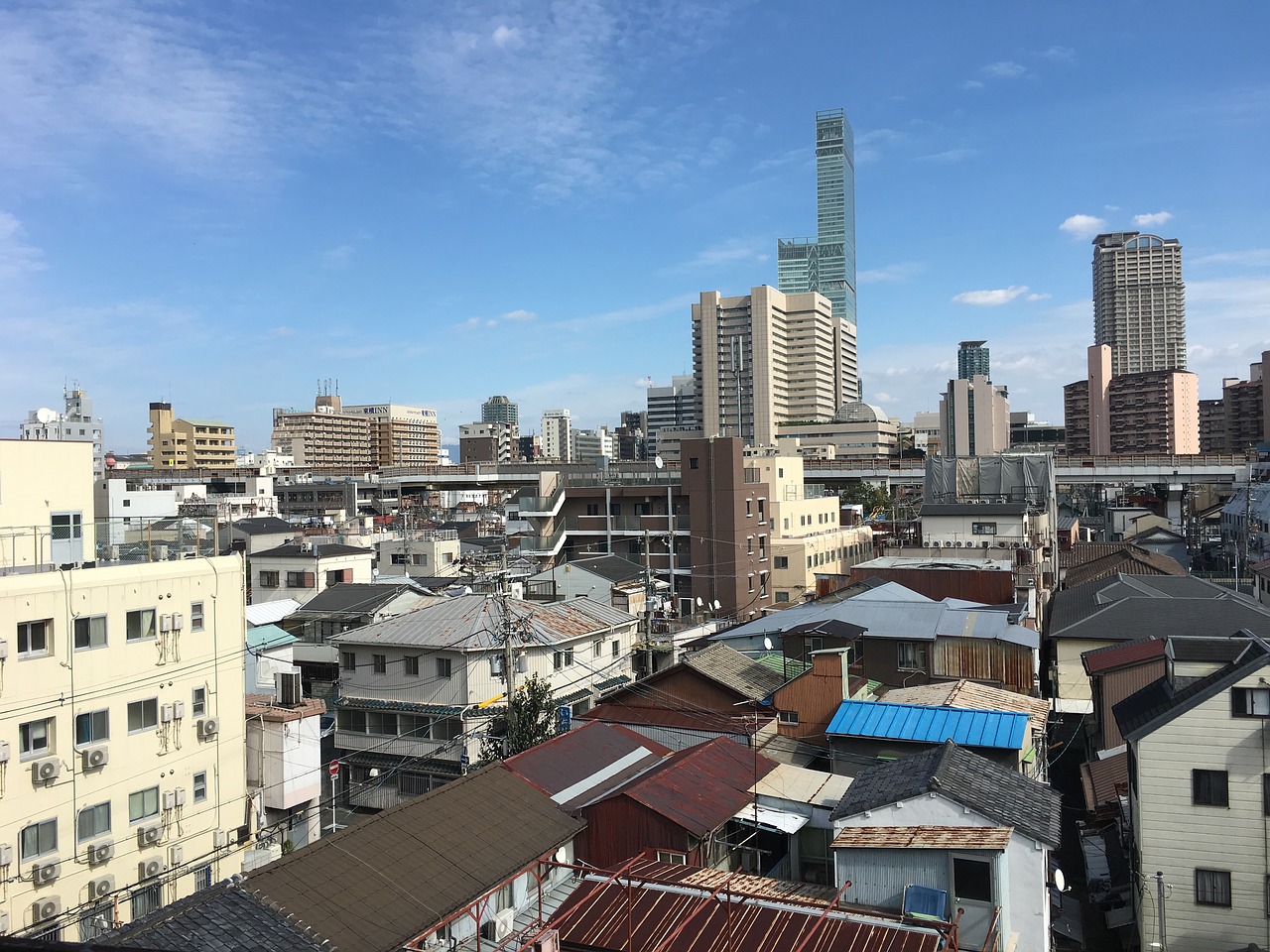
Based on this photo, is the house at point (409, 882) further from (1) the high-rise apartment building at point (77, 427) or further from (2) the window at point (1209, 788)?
(1) the high-rise apartment building at point (77, 427)

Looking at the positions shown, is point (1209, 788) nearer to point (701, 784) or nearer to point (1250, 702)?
point (1250, 702)

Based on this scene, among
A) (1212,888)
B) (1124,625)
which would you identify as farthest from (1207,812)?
(1124,625)

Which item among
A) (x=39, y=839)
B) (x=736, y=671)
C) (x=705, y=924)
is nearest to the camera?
(x=705, y=924)

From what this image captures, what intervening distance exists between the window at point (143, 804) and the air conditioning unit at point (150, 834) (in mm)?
152

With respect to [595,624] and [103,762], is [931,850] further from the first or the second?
[595,624]

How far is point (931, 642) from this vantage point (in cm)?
2073

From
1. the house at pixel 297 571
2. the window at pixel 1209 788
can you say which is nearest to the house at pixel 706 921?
the window at pixel 1209 788

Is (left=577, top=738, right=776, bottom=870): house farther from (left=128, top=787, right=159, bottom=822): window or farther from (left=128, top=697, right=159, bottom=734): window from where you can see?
(left=128, top=697, right=159, bottom=734): window

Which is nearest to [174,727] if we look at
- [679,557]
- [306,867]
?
[306,867]

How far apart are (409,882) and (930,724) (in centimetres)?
914

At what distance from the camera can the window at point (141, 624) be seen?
14.8 meters

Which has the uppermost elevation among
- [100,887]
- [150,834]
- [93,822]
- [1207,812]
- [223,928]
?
[223,928]

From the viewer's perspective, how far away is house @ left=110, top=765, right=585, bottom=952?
7270 mm

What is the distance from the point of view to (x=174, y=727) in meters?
15.4
